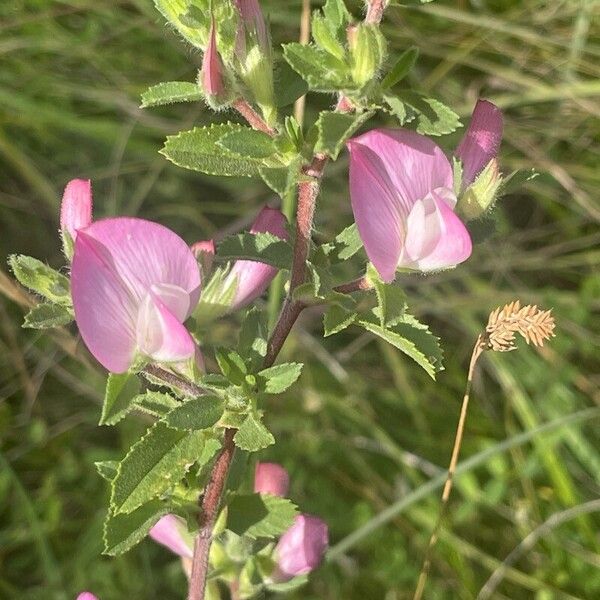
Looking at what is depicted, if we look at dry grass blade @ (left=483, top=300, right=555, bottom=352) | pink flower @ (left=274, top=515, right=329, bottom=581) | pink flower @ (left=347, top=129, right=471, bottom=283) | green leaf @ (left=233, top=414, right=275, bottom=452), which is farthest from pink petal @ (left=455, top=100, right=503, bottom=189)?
pink flower @ (left=274, top=515, right=329, bottom=581)

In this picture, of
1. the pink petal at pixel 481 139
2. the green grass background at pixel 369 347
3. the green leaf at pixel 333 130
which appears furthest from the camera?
the green grass background at pixel 369 347

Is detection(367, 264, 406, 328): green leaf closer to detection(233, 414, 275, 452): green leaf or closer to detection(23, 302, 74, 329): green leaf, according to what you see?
detection(233, 414, 275, 452): green leaf

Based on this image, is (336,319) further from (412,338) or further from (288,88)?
(288,88)

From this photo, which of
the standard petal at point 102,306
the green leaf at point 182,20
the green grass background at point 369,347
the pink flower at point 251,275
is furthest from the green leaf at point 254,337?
the green grass background at point 369,347

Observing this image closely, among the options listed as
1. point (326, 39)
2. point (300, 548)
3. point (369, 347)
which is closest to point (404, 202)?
point (326, 39)

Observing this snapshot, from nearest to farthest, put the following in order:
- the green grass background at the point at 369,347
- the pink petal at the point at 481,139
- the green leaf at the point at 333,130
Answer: the green leaf at the point at 333,130, the pink petal at the point at 481,139, the green grass background at the point at 369,347

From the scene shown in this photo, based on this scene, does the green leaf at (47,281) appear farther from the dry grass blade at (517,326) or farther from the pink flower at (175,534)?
the dry grass blade at (517,326)
